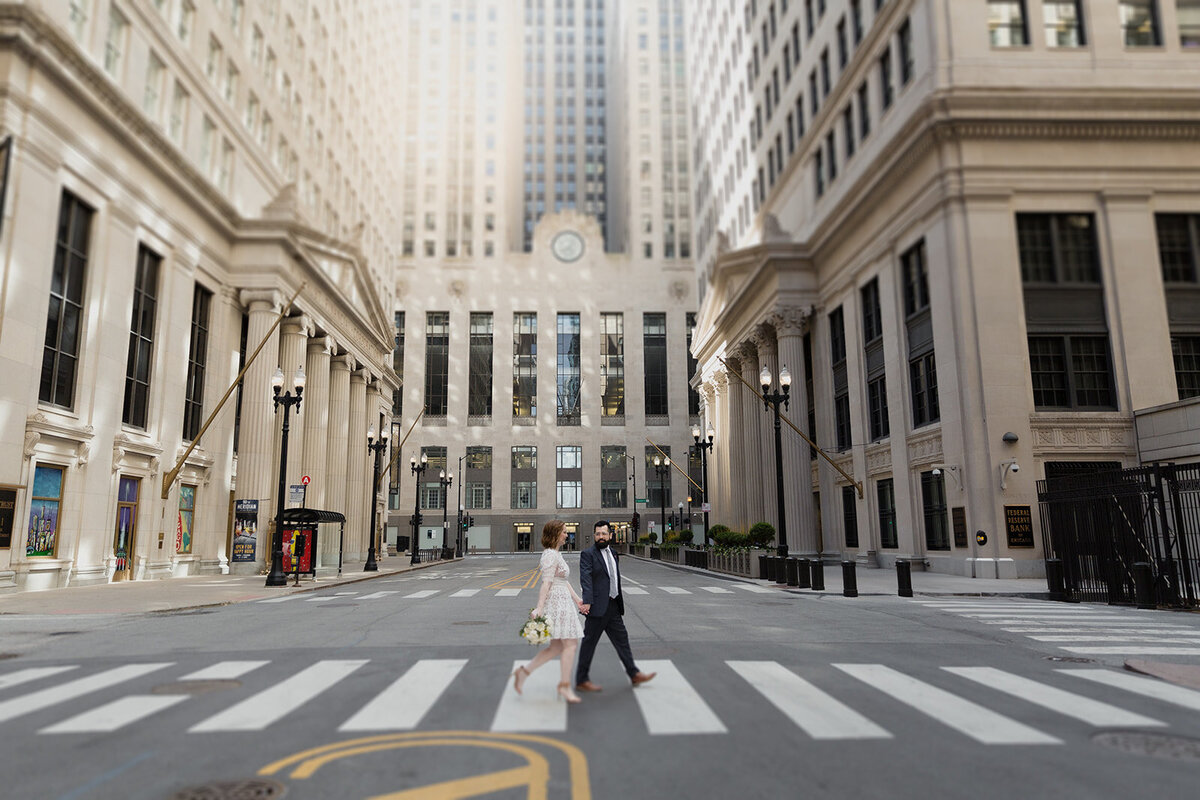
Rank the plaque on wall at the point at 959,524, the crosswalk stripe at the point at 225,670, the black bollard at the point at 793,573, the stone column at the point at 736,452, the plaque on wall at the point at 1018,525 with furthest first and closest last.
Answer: the stone column at the point at 736,452 → the plaque on wall at the point at 959,524 → the plaque on wall at the point at 1018,525 → the black bollard at the point at 793,573 → the crosswalk stripe at the point at 225,670

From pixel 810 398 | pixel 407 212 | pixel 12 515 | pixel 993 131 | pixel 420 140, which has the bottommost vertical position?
pixel 12 515

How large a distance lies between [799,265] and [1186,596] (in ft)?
96.1

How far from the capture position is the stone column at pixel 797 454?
140 ft

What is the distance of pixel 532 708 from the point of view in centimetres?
738

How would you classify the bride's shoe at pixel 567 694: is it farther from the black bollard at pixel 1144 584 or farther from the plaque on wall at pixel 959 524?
the plaque on wall at pixel 959 524

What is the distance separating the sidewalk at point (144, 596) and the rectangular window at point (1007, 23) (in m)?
31.3

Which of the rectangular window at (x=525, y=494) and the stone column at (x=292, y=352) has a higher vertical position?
the stone column at (x=292, y=352)

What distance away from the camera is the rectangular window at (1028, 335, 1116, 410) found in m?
28.2

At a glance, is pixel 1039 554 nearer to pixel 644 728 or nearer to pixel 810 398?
pixel 810 398

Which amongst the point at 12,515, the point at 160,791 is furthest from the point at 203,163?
the point at 160,791

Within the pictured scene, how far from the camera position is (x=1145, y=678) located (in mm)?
8953

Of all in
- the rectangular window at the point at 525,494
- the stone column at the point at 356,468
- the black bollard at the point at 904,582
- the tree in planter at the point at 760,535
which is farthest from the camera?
the rectangular window at the point at 525,494

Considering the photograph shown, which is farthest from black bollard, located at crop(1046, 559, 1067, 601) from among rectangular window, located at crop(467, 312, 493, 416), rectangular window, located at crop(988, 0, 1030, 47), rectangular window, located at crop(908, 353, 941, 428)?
rectangular window, located at crop(467, 312, 493, 416)

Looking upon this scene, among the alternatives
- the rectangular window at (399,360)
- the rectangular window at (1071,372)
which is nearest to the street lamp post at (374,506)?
the rectangular window at (1071,372)
